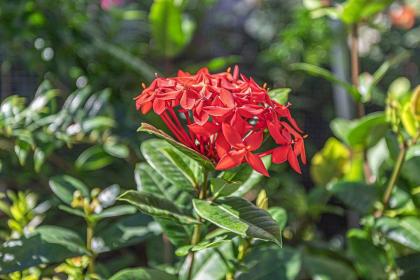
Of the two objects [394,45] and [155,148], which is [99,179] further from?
[394,45]

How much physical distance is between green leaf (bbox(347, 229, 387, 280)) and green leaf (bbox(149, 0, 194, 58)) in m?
0.75

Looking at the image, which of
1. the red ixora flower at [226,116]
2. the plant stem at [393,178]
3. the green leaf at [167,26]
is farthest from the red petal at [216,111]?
the green leaf at [167,26]

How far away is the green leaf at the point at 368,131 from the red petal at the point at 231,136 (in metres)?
0.58

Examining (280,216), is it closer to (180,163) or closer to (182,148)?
(180,163)

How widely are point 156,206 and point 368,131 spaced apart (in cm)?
61

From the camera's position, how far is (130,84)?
69.3 inches

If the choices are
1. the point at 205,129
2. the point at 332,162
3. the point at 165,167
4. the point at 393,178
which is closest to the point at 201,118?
the point at 205,129

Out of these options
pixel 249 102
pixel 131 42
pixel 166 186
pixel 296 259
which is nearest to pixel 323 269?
pixel 296 259

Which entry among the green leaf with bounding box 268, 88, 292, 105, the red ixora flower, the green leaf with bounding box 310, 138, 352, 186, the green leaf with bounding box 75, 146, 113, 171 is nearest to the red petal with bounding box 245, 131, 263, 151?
the red ixora flower

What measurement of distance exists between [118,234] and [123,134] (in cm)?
39

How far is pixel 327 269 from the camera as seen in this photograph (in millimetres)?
1327

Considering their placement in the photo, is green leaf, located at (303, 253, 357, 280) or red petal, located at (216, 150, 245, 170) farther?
green leaf, located at (303, 253, 357, 280)

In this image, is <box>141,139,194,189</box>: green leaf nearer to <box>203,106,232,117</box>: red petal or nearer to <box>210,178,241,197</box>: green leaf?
<box>210,178,241,197</box>: green leaf

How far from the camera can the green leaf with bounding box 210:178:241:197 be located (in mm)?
823
